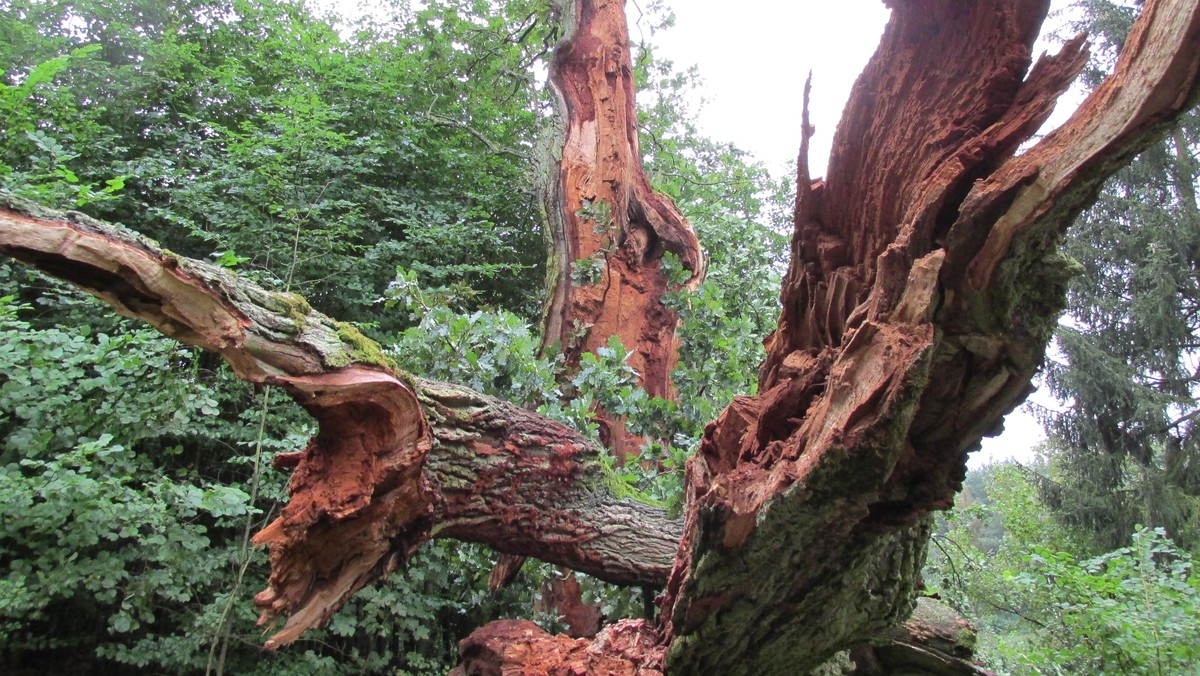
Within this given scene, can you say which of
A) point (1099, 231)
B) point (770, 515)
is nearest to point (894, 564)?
point (770, 515)

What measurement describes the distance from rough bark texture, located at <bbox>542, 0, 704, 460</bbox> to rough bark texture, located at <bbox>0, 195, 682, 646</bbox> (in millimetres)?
1427

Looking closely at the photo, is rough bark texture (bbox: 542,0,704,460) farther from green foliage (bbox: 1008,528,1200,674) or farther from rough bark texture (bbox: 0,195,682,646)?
green foliage (bbox: 1008,528,1200,674)

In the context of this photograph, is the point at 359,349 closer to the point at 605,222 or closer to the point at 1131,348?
the point at 605,222

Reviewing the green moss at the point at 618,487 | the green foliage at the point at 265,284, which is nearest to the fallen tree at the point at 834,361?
the green foliage at the point at 265,284

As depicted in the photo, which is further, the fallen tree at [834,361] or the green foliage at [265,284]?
the green foliage at [265,284]

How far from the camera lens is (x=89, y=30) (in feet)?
27.2

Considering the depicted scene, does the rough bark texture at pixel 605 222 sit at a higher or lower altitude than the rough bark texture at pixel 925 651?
higher

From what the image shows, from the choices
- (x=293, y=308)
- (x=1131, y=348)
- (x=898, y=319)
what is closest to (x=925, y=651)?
(x=898, y=319)

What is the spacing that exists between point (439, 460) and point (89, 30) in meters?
9.20

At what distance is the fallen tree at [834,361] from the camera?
1.29 meters

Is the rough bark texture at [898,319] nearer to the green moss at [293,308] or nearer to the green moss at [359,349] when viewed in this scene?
the green moss at [359,349]

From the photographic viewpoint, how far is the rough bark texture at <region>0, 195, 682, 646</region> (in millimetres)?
1640

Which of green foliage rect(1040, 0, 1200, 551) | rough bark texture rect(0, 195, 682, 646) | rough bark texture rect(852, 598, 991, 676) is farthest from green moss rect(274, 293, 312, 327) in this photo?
green foliage rect(1040, 0, 1200, 551)

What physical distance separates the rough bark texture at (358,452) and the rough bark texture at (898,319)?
86 cm
